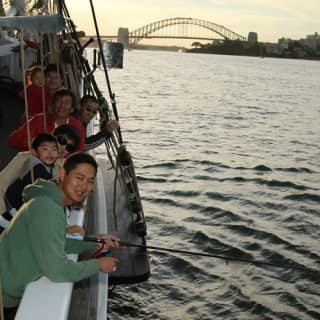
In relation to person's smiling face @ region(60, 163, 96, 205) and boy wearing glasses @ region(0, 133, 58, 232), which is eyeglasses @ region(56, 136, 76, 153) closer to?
boy wearing glasses @ region(0, 133, 58, 232)

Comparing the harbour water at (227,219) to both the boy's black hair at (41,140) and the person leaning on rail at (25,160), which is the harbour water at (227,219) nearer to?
the person leaning on rail at (25,160)

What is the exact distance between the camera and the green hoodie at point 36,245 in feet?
9.07

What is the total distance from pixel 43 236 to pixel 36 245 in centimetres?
6

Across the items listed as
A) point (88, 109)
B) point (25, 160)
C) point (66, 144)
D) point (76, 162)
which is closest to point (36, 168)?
point (25, 160)

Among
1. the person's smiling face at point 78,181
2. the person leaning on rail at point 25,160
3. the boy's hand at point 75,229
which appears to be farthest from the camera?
the person leaning on rail at point 25,160

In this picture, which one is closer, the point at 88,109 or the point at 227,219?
the point at 88,109

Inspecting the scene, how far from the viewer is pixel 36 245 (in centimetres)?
278

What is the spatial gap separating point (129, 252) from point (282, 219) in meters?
5.73

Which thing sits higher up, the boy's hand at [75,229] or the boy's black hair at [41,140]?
the boy's black hair at [41,140]

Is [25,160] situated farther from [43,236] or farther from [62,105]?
[43,236]

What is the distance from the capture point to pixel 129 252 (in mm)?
→ 6309

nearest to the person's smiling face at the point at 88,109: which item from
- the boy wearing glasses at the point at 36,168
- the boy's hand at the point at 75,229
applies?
the boy wearing glasses at the point at 36,168

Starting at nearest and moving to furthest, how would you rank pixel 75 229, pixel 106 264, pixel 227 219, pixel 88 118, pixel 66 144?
1. pixel 106 264
2. pixel 75 229
3. pixel 66 144
4. pixel 88 118
5. pixel 227 219

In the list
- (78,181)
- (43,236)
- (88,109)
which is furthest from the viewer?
(88,109)
